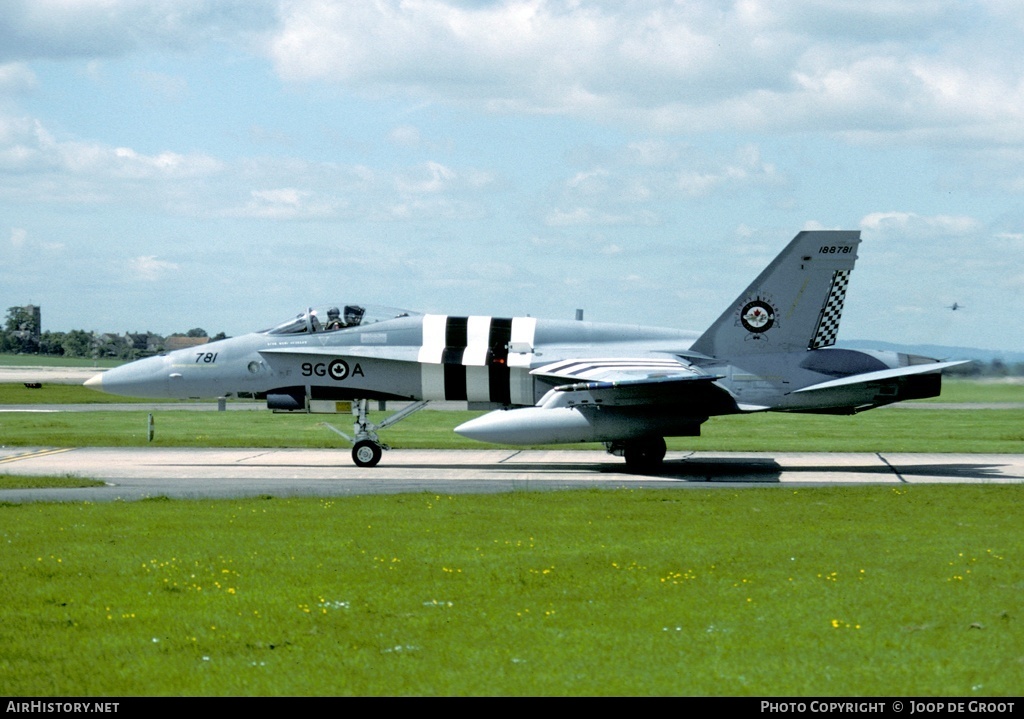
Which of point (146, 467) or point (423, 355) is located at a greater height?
point (423, 355)

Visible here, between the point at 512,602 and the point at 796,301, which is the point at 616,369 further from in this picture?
the point at 512,602

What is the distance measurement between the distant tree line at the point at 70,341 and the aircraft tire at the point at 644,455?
87133 millimetres

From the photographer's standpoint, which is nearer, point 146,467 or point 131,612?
point 131,612

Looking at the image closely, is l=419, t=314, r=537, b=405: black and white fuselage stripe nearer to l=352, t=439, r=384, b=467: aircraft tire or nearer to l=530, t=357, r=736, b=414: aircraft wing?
l=530, t=357, r=736, b=414: aircraft wing

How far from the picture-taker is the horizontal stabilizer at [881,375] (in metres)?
23.7

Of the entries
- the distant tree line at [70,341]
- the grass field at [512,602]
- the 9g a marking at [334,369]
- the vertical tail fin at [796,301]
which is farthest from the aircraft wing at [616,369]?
the distant tree line at [70,341]

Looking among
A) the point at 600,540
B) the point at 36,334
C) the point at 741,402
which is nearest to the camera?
the point at 600,540

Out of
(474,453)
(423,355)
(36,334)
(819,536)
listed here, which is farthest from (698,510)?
(36,334)

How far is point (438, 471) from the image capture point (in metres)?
24.8

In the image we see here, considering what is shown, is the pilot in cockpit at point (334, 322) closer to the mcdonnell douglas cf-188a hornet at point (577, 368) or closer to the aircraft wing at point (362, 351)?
the mcdonnell douglas cf-188a hornet at point (577, 368)

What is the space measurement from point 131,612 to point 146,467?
52.9 feet

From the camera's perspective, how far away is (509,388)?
82.2ft

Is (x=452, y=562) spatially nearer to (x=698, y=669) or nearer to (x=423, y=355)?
(x=698, y=669)

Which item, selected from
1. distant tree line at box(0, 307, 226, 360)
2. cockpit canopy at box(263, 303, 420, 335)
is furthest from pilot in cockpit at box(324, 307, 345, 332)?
distant tree line at box(0, 307, 226, 360)
